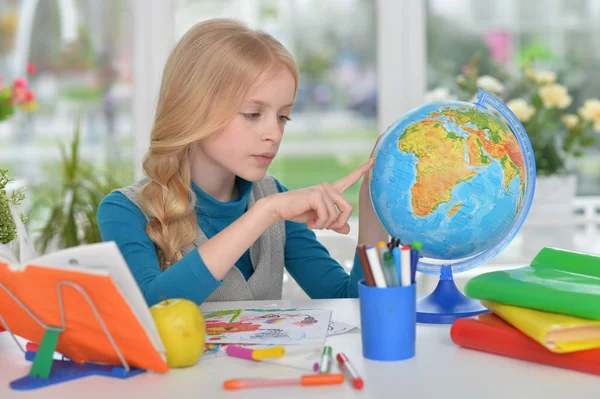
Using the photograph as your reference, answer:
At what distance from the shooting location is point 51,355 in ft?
4.02

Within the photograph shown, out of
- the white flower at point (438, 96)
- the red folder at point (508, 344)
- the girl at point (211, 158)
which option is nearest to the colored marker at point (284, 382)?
the red folder at point (508, 344)

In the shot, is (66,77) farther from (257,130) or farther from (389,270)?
(389,270)

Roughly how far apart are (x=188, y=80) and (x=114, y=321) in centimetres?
88

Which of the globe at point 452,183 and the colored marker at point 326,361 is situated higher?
the globe at point 452,183

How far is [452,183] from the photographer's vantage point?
4.94 feet

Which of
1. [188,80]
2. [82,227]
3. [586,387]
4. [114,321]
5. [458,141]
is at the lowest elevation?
[82,227]

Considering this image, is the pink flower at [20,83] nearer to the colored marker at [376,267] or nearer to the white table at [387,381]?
the white table at [387,381]

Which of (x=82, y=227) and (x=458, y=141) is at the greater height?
(x=458, y=141)

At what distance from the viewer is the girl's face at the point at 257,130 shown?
183 centimetres

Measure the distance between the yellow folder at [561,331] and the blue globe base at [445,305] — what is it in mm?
250

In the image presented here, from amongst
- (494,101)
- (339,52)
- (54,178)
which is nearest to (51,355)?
(494,101)

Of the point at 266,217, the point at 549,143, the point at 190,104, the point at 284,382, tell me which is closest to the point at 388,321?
the point at 284,382

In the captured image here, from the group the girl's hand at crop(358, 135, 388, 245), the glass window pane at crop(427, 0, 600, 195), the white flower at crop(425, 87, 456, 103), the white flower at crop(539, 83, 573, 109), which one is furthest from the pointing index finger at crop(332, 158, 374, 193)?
the glass window pane at crop(427, 0, 600, 195)

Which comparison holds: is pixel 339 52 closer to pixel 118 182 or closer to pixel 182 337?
pixel 118 182
